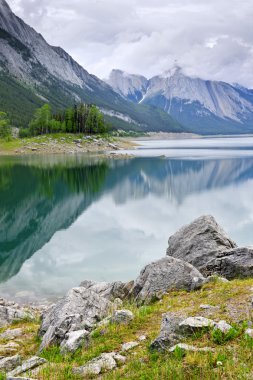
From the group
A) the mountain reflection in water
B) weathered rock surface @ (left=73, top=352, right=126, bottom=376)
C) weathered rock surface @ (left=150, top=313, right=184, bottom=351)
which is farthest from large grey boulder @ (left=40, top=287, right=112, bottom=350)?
the mountain reflection in water

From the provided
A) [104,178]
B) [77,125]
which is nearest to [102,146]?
[77,125]

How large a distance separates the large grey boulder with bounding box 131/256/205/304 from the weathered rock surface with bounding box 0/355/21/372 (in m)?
6.87

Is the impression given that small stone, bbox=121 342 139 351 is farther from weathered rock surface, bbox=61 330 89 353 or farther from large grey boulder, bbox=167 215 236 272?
large grey boulder, bbox=167 215 236 272

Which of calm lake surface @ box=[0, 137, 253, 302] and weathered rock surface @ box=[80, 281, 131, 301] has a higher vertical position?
weathered rock surface @ box=[80, 281, 131, 301]

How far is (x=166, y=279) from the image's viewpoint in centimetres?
1917

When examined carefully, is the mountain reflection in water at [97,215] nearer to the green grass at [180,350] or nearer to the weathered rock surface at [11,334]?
the weathered rock surface at [11,334]

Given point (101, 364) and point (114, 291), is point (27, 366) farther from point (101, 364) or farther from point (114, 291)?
point (114, 291)

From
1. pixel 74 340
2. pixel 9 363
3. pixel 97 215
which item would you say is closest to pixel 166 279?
pixel 74 340

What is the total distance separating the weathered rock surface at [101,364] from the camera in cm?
1125

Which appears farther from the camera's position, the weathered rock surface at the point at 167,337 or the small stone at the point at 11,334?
the small stone at the point at 11,334

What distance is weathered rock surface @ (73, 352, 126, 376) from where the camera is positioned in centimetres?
1125

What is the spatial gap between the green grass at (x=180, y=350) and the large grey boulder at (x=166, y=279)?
0.97m

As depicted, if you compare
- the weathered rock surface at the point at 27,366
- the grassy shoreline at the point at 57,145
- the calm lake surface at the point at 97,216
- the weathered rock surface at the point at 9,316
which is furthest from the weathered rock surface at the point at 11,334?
the grassy shoreline at the point at 57,145

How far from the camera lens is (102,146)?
190375 mm
